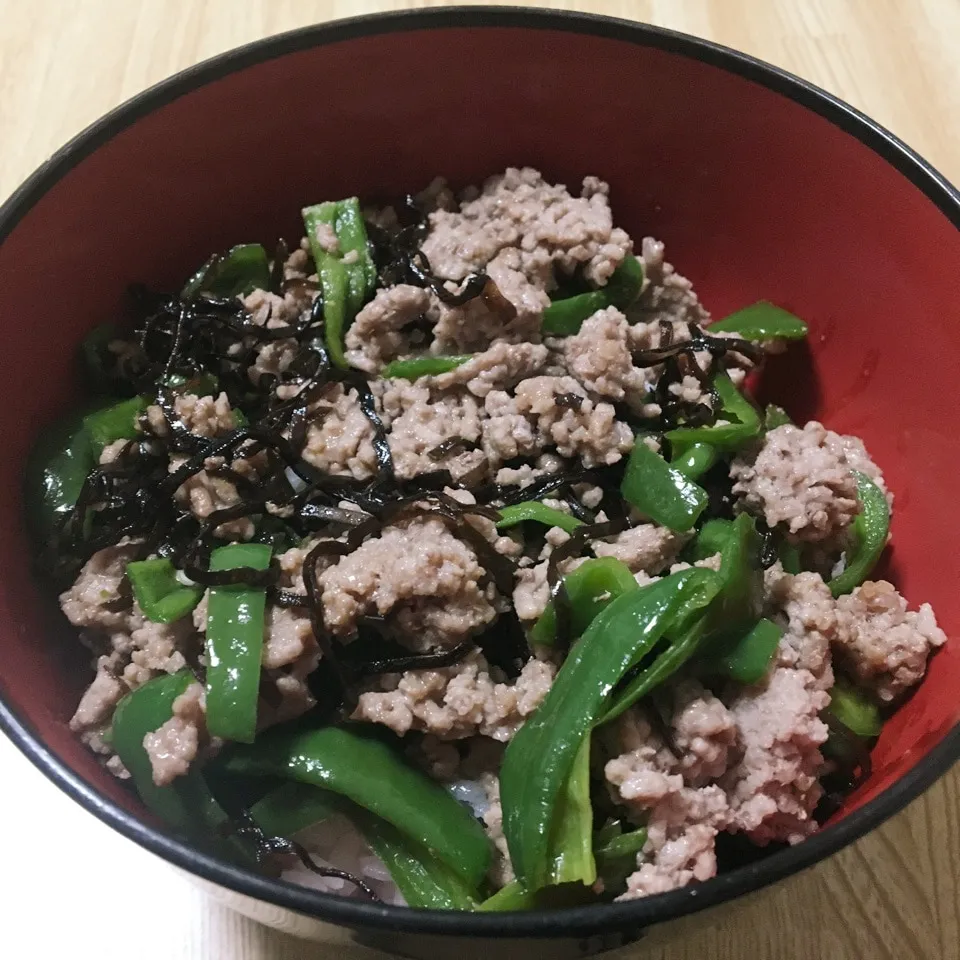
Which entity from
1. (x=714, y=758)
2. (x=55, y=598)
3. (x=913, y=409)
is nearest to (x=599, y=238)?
(x=913, y=409)

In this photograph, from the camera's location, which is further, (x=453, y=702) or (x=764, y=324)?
(x=764, y=324)

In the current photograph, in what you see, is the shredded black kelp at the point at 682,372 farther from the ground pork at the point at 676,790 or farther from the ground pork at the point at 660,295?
the ground pork at the point at 676,790

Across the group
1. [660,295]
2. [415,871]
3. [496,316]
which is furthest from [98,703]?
[660,295]

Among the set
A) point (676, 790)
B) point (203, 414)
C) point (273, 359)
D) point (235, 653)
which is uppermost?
point (273, 359)

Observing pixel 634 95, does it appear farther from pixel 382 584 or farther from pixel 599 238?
A: pixel 382 584

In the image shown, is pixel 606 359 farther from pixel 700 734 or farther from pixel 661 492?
pixel 700 734

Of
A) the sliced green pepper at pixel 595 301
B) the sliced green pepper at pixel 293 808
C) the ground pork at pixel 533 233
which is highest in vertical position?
the ground pork at pixel 533 233

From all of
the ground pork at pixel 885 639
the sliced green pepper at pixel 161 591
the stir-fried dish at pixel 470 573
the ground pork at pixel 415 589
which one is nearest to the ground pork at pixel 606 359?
the stir-fried dish at pixel 470 573

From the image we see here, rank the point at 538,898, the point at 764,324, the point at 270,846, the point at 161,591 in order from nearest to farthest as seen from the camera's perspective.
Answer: the point at 538,898
the point at 270,846
the point at 161,591
the point at 764,324
